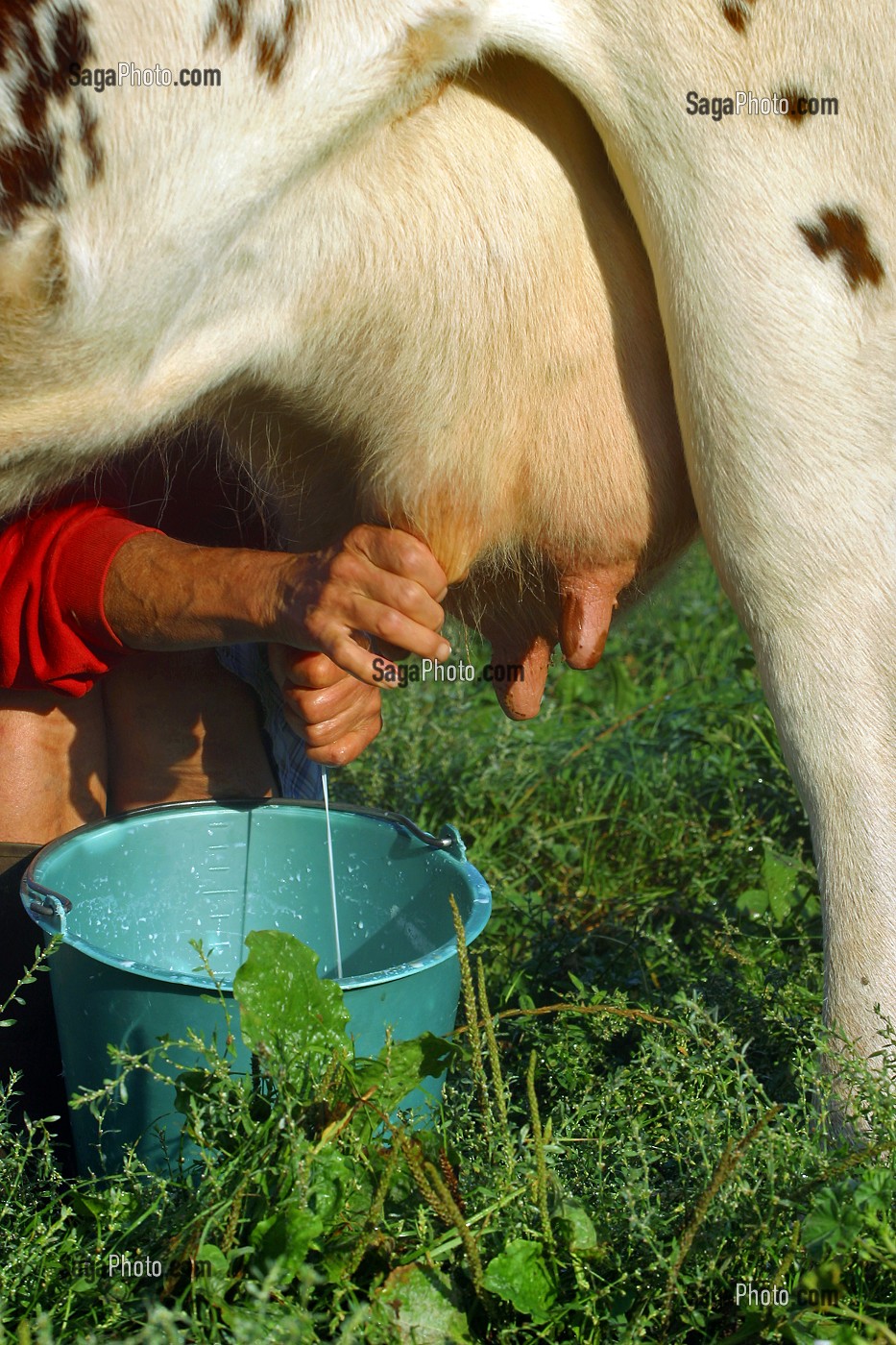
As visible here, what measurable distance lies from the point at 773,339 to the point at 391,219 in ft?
1.38

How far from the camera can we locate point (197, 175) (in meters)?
1.37

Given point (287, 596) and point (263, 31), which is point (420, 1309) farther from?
point (263, 31)

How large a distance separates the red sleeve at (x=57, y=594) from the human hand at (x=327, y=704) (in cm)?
23

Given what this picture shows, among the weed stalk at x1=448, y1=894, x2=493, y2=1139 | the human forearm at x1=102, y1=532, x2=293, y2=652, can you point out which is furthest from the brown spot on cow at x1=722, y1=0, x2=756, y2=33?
the weed stalk at x1=448, y1=894, x2=493, y2=1139

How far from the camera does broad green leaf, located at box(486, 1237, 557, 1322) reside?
1274 mm

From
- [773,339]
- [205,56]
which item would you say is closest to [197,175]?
[205,56]

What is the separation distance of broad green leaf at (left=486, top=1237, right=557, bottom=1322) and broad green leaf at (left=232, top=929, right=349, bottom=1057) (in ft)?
0.82

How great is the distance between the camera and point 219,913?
2.00 m

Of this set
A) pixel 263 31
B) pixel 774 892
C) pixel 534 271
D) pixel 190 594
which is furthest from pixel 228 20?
pixel 774 892

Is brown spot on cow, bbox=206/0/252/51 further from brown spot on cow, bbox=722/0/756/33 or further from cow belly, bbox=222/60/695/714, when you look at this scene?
brown spot on cow, bbox=722/0/756/33

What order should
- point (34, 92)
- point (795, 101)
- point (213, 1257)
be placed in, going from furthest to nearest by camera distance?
point (795, 101)
point (34, 92)
point (213, 1257)

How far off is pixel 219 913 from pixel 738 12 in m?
1.30

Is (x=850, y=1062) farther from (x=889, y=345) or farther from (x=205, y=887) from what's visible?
(x=205, y=887)

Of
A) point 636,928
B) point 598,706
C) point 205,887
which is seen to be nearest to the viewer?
point 205,887
